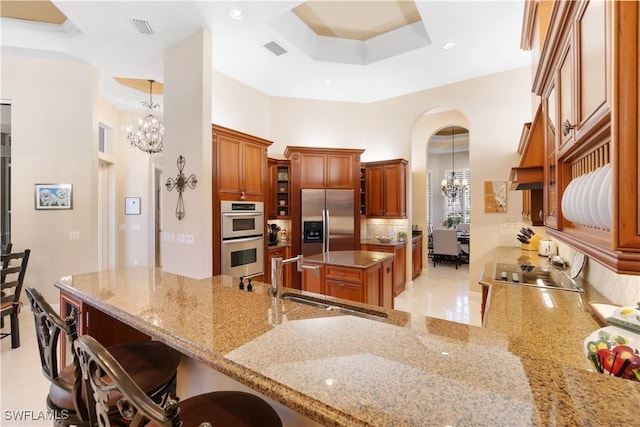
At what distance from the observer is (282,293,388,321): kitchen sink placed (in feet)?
4.82

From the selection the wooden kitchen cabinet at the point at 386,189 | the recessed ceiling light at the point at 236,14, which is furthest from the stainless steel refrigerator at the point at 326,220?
the recessed ceiling light at the point at 236,14

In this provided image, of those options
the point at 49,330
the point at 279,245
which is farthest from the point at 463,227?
the point at 49,330

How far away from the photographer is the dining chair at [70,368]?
1083mm

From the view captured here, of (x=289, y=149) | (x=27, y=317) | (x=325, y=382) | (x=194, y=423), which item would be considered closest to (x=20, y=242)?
(x=27, y=317)

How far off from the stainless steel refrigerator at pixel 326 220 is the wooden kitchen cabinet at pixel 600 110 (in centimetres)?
387

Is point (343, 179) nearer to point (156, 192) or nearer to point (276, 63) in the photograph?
point (276, 63)

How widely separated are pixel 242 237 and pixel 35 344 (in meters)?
2.42

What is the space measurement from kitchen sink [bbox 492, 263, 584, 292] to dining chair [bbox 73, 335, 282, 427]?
6.77ft

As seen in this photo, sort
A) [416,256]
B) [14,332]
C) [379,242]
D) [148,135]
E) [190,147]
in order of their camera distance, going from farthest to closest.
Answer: [416,256] < [379,242] < [148,135] < [190,147] < [14,332]

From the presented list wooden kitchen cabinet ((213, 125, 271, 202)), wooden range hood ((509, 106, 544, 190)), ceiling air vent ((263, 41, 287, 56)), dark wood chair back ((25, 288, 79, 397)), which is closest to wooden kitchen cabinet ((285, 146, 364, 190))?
wooden kitchen cabinet ((213, 125, 271, 202))

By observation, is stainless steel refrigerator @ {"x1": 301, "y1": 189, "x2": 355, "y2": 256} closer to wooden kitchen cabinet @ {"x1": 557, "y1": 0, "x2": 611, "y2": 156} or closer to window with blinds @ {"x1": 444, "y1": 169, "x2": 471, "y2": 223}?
wooden kitchen cabinet @ {"x1": 557, "y1": 0, "x2": 611, "y2": 156}

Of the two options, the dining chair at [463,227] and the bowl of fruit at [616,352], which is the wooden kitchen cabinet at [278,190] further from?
the dining chair at [463,227]

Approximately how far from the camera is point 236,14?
3191 mm

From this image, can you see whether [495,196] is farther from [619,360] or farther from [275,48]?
[619,360]
